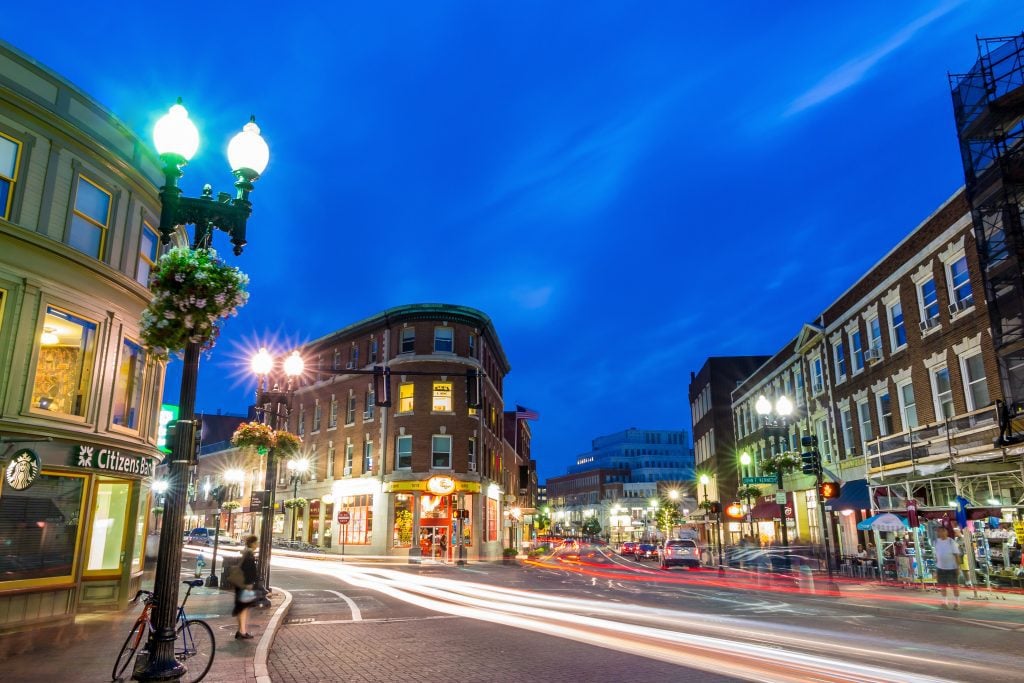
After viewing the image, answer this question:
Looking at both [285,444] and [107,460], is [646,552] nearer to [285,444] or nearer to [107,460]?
[285,444]

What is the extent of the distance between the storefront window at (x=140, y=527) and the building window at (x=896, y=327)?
28.3 meters

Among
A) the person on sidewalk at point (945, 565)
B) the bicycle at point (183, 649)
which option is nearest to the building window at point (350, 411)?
the person on sidewalk at point (945, 565)

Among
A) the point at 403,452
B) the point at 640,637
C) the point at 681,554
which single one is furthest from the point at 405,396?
the point at 640,637

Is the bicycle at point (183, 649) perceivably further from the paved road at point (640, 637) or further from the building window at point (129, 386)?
the building window at point (129, 386)

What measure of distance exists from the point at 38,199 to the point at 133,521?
318 inches

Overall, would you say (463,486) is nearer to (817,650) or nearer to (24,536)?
(24,536)

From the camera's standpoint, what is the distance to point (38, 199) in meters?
15.2

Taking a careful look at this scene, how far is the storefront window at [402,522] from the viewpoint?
47.7 metres

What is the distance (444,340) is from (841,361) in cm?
2644

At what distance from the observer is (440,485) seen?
47.3m

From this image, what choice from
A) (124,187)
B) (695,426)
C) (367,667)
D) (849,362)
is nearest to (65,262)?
(124,187)

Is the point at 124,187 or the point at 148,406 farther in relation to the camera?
the point at 148,406

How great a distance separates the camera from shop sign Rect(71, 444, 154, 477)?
15.3 metres

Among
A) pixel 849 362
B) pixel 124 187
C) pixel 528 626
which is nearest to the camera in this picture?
pixel 528 626
